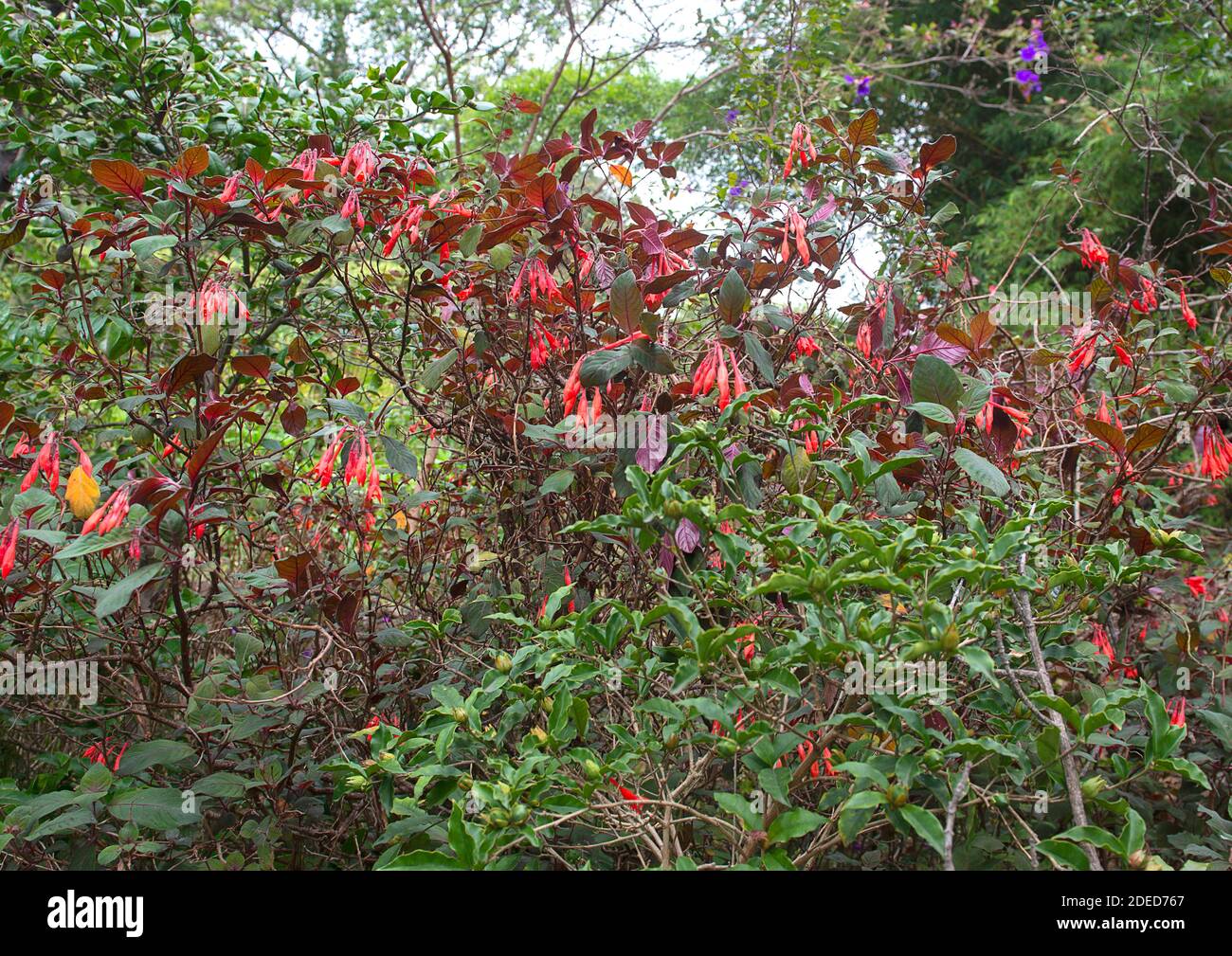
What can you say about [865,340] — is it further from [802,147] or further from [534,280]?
[534,280]

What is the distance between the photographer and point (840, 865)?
5.24 ft

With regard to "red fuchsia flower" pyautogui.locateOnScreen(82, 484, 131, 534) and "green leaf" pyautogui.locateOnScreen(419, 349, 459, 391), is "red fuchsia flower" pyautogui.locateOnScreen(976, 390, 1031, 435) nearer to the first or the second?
"green leaf" pyautogui.locateOnScreen(419, 349, 459, 391)

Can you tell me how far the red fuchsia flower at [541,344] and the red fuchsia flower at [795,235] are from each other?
0.45m

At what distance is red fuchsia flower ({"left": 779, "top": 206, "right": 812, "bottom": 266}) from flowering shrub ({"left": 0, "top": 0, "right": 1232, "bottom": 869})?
0.08ft

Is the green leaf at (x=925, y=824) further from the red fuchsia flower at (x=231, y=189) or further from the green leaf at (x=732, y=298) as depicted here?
the red fuchsia flower at (x=231, y=189)

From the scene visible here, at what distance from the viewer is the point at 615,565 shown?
1683mm

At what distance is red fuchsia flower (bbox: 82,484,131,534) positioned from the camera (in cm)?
126

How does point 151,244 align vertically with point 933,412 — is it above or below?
above

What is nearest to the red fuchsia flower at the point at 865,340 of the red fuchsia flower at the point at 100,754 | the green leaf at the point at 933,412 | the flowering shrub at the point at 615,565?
the flowering shrub at the point at 615,565

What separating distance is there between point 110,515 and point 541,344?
0.77 metres

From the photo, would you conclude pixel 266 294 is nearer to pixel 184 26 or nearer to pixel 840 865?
pixel 184 26

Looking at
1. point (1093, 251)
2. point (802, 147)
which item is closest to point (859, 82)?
point (802, 147)

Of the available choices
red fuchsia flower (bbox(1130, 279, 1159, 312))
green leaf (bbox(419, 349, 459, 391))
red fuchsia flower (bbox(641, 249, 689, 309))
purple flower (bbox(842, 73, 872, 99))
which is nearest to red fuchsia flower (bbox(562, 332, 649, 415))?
red fuchsia flower (bbox(641, 249, 689, 309))
